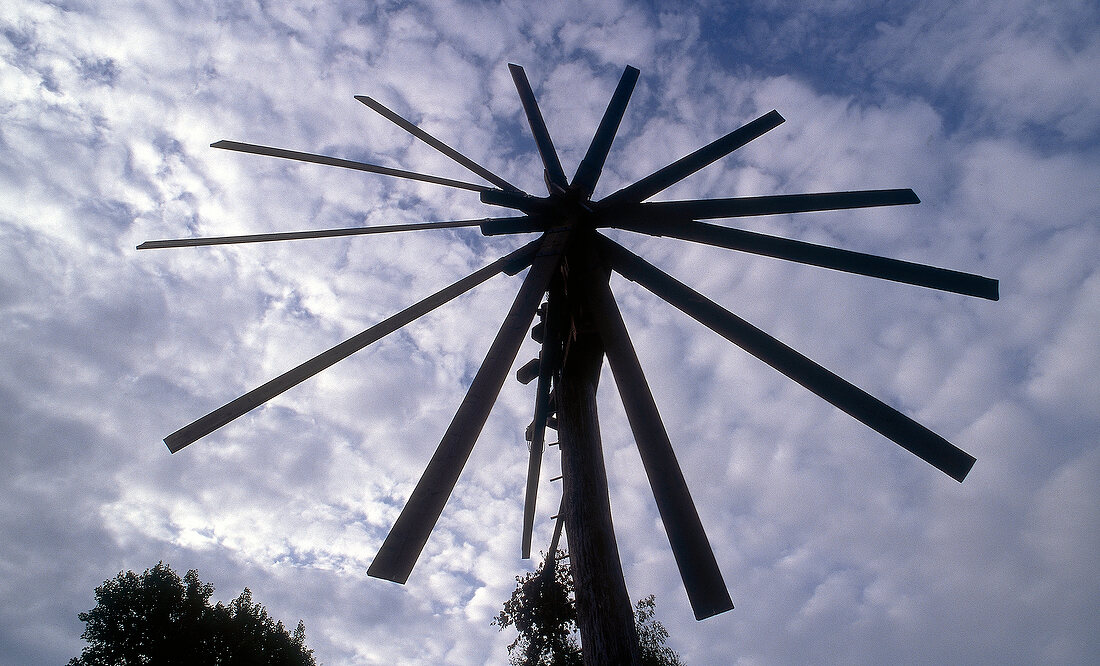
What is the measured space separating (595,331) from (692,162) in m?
1.38

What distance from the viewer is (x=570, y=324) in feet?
12.8

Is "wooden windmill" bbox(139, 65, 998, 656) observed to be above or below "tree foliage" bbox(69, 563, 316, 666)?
below

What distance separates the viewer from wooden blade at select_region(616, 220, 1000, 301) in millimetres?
2875

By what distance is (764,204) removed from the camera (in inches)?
137

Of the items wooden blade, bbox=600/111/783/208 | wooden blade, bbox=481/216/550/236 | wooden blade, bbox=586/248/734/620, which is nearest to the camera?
wooden blade, bbox=586/248/734/620

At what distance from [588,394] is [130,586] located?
1046 inches

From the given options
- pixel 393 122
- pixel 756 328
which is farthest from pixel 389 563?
pixel 393 122

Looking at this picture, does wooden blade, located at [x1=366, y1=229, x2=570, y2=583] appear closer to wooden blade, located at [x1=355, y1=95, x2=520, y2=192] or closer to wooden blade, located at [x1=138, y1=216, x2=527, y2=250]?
wooden blade, located at [x1=138, y1=216, x2=527, y2=250]

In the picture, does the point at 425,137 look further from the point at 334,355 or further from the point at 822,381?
the point at 822,381

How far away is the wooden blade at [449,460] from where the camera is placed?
6.20ft

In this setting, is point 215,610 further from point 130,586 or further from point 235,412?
point 235,412

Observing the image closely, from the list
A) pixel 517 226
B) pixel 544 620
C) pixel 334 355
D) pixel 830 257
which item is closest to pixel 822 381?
pixel 830 257

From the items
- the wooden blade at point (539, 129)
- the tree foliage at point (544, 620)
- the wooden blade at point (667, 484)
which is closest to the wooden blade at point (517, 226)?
the wooden blade at point (539, 129)

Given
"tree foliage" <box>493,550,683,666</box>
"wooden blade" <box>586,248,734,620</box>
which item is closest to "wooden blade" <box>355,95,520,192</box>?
"wooden blade" <box>586,248,734,620</box>
